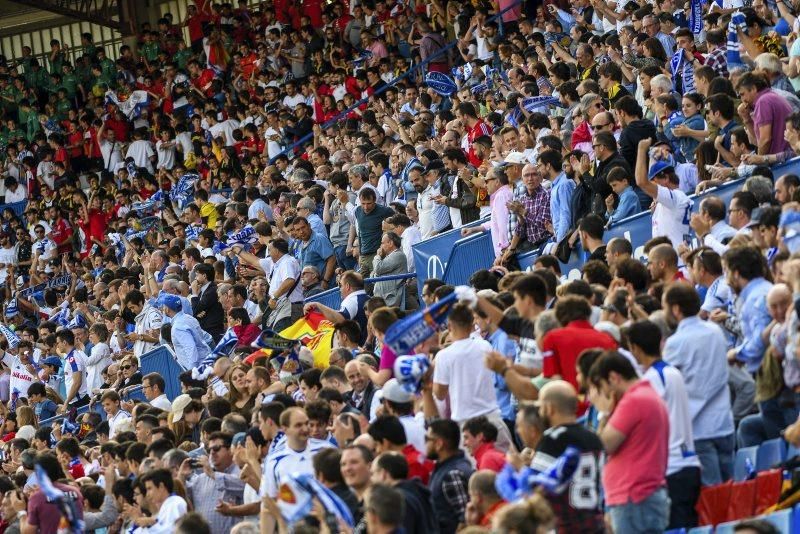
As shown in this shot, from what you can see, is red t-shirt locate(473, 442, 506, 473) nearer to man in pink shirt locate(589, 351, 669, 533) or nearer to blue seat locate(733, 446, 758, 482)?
man in pink shirt locate(589, 351, 669, 533)

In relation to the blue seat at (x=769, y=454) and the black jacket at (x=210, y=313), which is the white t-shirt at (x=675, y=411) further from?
the black jacket at (x=210, y=313)

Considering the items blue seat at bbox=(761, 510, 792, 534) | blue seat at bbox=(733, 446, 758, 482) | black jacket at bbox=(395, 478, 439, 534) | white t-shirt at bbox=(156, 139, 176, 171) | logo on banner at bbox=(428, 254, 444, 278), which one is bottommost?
blue seat at bbox=(733, 446, 758, 482)

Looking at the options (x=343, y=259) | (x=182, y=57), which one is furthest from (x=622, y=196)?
(x=182, y=57)

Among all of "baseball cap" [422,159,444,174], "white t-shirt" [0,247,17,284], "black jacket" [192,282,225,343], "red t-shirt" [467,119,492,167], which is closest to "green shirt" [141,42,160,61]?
"white t-shirt" [0,247,17,284]

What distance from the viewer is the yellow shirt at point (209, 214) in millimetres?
20911

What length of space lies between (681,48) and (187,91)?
44.6ft

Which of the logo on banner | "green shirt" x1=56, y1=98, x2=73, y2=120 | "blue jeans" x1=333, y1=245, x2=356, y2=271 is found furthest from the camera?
"green shirt" x1=56, y1=98, x2=73, y2=120

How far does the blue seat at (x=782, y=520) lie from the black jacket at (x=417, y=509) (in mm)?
1684

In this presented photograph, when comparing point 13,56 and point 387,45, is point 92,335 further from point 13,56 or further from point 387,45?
point 13,56

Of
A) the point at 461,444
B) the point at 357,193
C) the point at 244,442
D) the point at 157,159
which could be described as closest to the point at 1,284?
the point at 157,159

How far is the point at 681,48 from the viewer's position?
598 inches

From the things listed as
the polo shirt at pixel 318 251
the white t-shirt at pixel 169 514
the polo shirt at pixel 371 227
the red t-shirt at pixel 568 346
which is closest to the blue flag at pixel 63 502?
the white t-shirt at pixel 169 514

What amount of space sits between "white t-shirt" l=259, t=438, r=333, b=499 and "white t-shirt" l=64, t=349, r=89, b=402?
853 cm

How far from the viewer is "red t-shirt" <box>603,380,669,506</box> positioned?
7.27m
